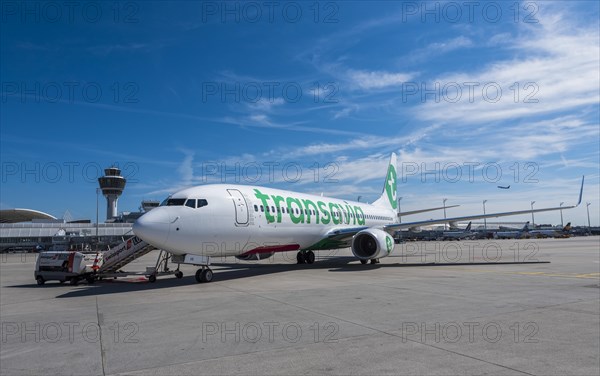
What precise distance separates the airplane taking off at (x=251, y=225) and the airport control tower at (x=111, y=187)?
119287 millimetres

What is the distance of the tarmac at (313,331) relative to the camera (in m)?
5.56

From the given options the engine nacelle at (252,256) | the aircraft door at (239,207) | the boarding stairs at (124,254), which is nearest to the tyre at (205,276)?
the aircraft door at (239,207)

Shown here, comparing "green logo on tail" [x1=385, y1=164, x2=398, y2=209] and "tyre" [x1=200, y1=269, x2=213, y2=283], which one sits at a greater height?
"green logo on tail" [x1=385, y1=164, x2=398, y2=209]

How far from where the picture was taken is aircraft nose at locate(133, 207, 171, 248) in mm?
13453

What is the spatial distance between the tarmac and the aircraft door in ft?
12.5

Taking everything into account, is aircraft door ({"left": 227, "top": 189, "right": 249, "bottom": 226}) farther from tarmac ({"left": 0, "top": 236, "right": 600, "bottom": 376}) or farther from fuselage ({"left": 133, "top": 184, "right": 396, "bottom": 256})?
tarmac ({"left": 0, "top": 236, "right": 600, "bottom": 376})

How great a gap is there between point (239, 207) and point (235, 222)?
2.30 ft

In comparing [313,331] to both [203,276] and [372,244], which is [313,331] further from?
[372,244]

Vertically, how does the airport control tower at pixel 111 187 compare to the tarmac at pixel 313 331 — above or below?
above

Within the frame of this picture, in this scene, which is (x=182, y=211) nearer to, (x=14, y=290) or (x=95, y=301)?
(x=95, y=301)

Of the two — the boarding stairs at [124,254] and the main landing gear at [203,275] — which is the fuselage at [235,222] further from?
the boarding stairs at [124,254]

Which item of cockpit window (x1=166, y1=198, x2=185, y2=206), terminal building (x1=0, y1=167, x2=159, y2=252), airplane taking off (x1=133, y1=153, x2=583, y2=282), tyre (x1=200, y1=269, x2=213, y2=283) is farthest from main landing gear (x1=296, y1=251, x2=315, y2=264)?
terminal building (x1=0, y1=167, x2=159, y2=252)

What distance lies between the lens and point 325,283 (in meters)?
14.6

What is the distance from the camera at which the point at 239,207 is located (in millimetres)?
16812
